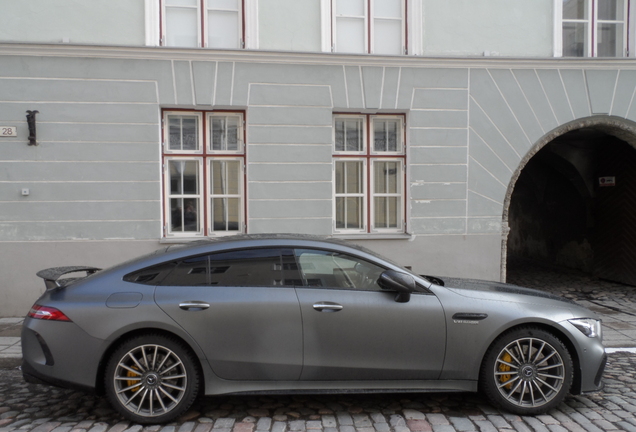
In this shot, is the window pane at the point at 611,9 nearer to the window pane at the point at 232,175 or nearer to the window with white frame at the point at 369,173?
the window with white frame at the point at 369,173

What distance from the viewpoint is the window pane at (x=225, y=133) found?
8617 mm

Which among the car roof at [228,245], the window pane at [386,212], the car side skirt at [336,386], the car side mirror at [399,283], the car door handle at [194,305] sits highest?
the window pane at [386,212]

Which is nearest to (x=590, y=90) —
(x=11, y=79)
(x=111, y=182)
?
(x=111, y=182)

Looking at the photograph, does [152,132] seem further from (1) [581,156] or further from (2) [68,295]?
(1) [581,156]

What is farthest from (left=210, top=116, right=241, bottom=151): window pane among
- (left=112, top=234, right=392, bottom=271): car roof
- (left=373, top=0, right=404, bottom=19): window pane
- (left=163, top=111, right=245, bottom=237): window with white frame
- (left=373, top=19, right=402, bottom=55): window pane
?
(left=112, top=234, right=392, bottom=271): car roof

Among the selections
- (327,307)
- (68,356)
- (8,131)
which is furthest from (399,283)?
(8,131)

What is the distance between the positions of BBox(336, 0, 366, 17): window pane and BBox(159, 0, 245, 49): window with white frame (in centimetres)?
168

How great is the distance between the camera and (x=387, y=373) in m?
4.07

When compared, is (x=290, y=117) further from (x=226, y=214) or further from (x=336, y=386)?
(x=336, y=386)

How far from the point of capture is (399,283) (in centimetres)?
405

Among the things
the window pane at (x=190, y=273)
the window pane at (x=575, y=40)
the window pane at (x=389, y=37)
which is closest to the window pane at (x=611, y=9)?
the window pane at (x=575, y=40)

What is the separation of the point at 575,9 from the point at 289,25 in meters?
5.46

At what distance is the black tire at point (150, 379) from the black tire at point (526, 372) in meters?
2.44

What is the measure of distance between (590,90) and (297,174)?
18.2 ft
